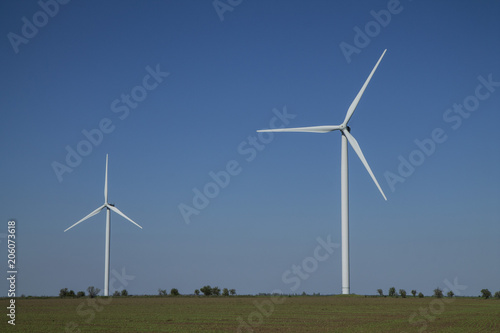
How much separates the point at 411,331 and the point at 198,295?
76.7 m

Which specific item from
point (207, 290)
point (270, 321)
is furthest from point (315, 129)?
point (207, 290)

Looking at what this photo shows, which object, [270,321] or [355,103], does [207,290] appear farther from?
[270,321]

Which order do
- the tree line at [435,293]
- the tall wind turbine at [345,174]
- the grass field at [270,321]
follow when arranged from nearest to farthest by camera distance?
1. the grass field at [270,321]
2. the tall wind turbine at [345,174]
3. the tree line at [435,293]

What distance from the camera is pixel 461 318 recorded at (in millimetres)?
56562

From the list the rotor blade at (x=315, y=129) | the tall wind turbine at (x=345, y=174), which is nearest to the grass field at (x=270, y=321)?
the tall wind turbine at (x=345, y=174)

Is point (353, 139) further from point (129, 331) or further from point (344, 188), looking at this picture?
point (129, 331)

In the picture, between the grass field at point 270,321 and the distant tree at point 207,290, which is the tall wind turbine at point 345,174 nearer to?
the grass field at point 270,321

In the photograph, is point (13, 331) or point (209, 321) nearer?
point (13, 331)

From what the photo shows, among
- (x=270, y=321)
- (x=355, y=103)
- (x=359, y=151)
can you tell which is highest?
(x=355, y=103)

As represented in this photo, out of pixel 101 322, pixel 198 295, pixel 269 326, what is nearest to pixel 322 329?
pixel 269 326

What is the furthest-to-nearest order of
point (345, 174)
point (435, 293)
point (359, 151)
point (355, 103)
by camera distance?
point (435, 293) → point (355, 103) → point (345, 174) → point (359, 151)

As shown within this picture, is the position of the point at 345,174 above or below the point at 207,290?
above

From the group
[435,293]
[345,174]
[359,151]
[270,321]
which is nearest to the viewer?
[270,321]

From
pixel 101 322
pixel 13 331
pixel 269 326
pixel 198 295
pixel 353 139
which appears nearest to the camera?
pixel 13 331
